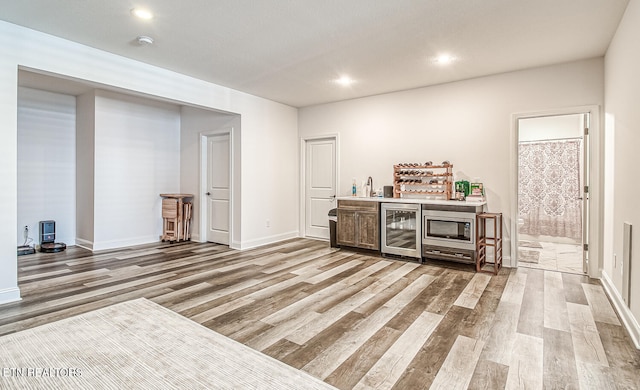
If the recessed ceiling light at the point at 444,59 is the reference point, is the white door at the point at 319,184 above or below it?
below


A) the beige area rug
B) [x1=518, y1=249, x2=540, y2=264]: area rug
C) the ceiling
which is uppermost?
the ceiling

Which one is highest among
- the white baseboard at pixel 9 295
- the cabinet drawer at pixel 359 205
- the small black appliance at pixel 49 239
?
the cabinet drawer at pixel 359 205

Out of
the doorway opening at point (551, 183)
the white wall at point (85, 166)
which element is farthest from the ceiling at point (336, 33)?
the doorway opening at point (551, 183)

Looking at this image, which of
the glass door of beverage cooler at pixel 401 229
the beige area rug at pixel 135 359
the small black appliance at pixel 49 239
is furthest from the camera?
the small black appliance at pixel 49 239

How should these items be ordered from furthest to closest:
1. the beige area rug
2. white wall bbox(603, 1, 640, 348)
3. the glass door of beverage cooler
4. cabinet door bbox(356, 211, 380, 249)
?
1. cabinet door bbox(356, 211, 380, 249)
2. the glass door of beverage cooler
3. white wall bbox(603, 1, 640, 348)
4. the beige area rug

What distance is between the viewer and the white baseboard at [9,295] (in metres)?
2.96

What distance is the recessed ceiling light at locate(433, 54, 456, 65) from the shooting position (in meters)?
3.78

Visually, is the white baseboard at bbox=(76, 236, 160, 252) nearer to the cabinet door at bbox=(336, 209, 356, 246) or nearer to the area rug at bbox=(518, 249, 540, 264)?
the cabinet door at bbox=(336, 209, 356, 246)

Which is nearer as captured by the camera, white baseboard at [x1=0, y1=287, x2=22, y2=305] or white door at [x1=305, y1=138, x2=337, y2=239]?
white baseboard at [x1=0, y1=287, x2=22, y2=305]

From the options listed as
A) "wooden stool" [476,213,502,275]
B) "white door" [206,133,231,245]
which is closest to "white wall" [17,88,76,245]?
"white door" [206,133,231,245]

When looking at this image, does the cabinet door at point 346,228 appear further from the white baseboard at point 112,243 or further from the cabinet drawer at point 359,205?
the white baseboard at point 112,243

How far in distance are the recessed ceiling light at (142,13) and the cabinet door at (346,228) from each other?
143 inches

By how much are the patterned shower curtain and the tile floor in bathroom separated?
12.9 inches

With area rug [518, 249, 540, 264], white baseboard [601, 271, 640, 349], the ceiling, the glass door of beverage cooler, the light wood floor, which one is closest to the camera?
the light wood floor
